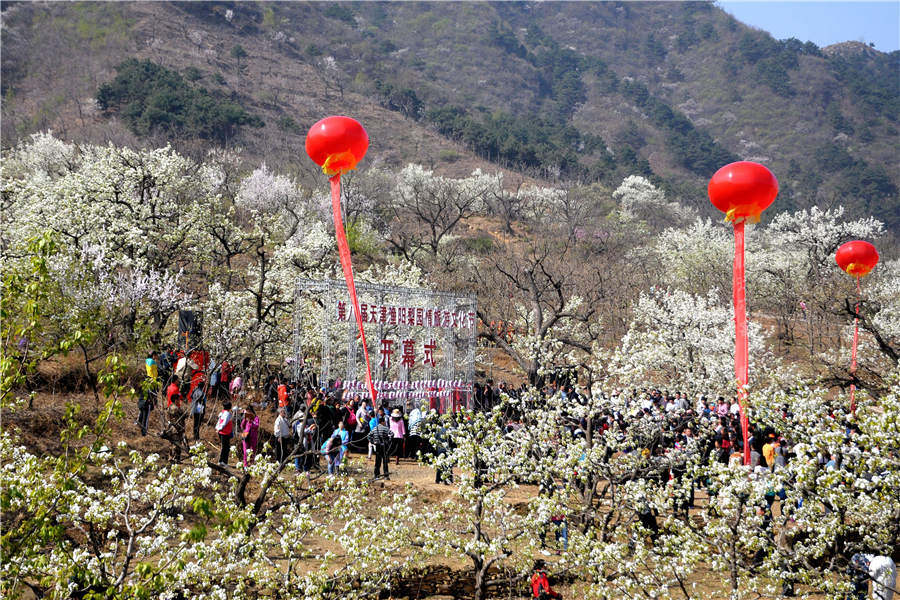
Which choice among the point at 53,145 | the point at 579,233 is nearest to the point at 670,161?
the point at 579,233

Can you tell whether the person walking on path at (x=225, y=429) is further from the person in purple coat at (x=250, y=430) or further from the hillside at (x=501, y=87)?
the hillside at (x=501, y=87)

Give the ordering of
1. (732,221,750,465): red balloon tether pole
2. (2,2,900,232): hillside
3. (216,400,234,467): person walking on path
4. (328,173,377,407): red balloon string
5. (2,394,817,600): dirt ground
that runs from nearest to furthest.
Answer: (2,394,817,600): dirt ground → (732,221,750,465): red balloon tether pole → (216,400,234,467): person walking on path → (328,173,377,407): red balloon string → (2,2,900,232): hillside

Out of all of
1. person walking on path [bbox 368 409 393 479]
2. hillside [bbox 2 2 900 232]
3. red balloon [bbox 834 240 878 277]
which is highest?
hillside [bbox 2 2 900 232]

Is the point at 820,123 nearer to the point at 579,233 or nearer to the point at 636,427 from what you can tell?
the point at 579,233

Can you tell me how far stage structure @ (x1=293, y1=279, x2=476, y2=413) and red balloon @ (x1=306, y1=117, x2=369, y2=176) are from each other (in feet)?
10.2

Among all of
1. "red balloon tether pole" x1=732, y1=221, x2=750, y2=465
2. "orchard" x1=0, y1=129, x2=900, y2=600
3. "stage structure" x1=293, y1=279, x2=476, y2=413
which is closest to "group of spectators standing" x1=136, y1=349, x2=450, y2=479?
"orchard" x1=0, y1=129, x2=900, y2=600

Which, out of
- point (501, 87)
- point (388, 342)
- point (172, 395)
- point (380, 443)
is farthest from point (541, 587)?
point (501, 87)

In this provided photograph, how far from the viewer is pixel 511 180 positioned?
6825 cm

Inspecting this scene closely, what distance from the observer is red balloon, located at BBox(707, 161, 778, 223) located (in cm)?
1081

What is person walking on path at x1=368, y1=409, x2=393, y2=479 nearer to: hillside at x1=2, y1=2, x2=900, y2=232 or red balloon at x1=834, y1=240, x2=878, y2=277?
red balloon at x1=834, y1=240, x2=878, y2=277

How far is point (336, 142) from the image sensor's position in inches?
523

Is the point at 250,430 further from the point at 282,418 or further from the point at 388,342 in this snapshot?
the point at 388,342

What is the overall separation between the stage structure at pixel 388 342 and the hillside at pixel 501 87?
102 feet

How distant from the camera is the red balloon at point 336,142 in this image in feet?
43.3
